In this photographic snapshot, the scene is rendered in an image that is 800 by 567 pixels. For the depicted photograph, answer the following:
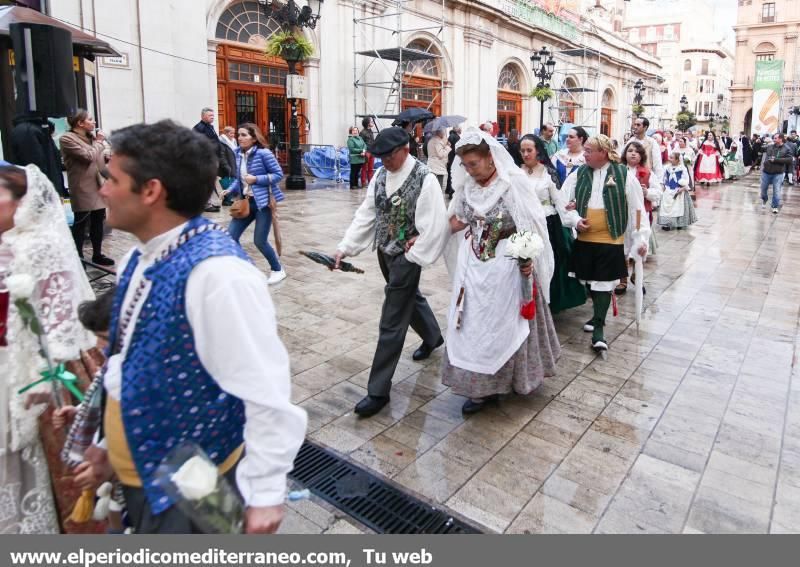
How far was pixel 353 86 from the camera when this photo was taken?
1805 centimetres

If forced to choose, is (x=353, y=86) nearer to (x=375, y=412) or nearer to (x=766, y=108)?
(x=375, y=412)

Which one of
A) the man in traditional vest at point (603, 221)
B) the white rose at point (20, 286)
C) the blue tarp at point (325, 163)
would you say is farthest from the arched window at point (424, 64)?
the white rose at point (20, 286)

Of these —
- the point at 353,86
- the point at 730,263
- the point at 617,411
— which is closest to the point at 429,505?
the point at 617,411

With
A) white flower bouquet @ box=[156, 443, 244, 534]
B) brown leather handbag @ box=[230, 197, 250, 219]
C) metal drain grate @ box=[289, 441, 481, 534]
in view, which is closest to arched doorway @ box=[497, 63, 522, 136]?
brown leather handbag @ box=[230, 197, 250, 219]

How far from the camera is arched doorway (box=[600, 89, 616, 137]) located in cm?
3575

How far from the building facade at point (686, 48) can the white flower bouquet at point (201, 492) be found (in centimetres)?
8825

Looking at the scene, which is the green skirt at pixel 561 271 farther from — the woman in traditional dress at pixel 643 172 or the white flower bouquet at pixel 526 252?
the white flower bouquet at pixel 526 252

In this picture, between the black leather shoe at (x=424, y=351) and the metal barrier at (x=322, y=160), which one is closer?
Answer: the black leather shoe at (x=424, y=351)

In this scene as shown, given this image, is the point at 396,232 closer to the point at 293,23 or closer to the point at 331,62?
the point at 293,23

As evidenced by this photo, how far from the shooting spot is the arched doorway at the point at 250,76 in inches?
589

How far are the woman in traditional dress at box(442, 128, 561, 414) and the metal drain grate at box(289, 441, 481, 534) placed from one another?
0.94m

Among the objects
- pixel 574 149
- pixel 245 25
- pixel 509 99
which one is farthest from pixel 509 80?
pixel 574 149

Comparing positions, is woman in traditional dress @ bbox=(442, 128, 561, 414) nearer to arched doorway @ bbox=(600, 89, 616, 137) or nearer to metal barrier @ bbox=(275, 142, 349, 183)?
metal barrier @ bbox=(275, 142, 349, 183)
